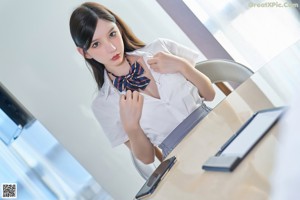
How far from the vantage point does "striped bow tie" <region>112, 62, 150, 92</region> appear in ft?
4.25

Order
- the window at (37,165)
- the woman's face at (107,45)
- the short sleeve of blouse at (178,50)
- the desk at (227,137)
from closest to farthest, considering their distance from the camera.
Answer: the desk at (227,137), the woman's face at (107,45), the short sleeve of blouse at (178,50), the window at (37,165)

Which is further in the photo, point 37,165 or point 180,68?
point 37,165

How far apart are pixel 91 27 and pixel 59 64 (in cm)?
31

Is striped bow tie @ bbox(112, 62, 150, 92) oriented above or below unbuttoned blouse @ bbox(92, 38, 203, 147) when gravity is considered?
above

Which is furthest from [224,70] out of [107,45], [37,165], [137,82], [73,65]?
[37,165]

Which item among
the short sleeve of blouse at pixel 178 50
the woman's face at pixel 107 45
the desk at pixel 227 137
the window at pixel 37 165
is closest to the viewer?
the desk at pixel 227 137

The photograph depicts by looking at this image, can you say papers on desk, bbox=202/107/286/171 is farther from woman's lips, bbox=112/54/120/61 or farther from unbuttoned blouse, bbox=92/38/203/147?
woman's lips, bbox=112/54/120/61

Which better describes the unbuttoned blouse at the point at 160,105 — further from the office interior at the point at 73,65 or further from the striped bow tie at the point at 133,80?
the office interior at the point at 73,65

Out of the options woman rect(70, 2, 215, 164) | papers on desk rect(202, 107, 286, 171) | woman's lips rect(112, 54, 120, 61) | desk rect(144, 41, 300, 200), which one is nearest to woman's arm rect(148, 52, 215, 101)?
woman rect(70, 2, 215, 164)

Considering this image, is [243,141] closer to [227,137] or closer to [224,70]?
[227,137]

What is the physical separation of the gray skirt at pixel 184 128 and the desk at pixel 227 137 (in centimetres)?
19

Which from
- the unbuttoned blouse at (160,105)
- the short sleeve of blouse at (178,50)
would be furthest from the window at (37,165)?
the short sleeve of blouse at (178,50)

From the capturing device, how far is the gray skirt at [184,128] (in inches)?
48.3

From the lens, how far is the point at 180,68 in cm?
127
